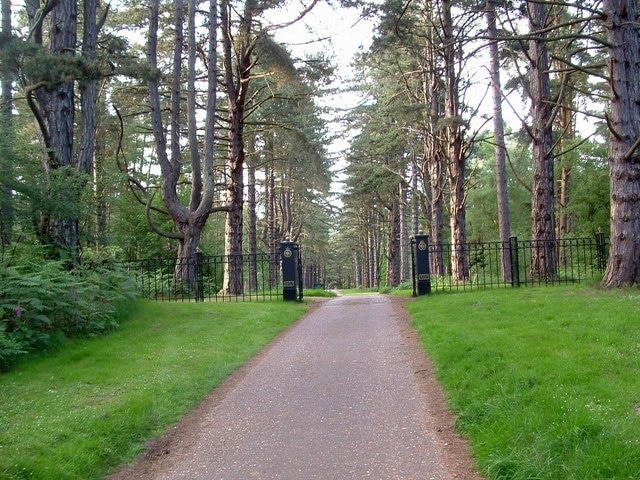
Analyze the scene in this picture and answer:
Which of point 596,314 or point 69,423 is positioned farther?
point 596,314

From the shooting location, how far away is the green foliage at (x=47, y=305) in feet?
25.3

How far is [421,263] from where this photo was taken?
49.5 ft

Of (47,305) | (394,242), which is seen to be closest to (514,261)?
(47,305)

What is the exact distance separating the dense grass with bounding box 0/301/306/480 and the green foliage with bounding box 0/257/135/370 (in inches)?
12.6

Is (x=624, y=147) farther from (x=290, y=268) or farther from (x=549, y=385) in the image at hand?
(x=290, y=268)

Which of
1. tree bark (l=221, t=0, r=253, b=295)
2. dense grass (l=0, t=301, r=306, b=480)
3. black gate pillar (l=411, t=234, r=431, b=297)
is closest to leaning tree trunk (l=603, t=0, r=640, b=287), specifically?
black gate pillar (l=411, t=234, r=431, b=297)

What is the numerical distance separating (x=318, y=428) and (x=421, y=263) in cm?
1018

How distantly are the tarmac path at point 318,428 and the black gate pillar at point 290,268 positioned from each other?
6624 mm

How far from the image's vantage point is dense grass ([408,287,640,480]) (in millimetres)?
3842

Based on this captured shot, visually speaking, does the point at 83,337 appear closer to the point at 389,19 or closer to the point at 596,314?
the point at 596,314

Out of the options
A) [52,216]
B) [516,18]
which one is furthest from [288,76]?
[52,216]

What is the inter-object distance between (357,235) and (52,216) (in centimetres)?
4960

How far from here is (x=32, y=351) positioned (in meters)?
7.89

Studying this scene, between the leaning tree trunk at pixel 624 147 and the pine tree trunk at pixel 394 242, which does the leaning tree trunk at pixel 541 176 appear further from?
the pine tree trunk at pixel 394 242
